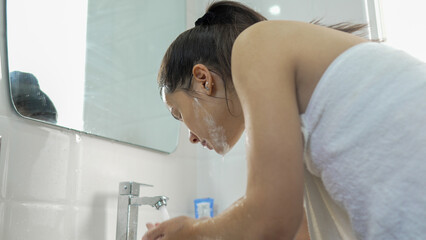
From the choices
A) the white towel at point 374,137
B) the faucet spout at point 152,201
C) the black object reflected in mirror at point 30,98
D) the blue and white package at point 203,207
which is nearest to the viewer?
the white towel at point 374,137

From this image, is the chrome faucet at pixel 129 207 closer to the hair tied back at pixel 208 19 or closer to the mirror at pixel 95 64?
the mirror at pixel 95 64

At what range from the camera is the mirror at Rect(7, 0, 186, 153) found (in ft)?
3.34

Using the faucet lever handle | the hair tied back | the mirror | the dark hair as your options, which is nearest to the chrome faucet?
the faucet lever handle

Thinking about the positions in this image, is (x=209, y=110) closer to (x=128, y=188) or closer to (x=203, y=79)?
(x=203, y=79)

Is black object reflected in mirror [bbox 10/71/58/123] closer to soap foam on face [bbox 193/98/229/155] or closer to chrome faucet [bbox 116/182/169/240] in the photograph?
chrome faucet [bbox 116/182/169/240]

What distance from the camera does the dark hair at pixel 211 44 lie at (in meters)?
0.80

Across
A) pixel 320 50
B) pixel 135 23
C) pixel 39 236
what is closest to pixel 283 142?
pixel 320 50

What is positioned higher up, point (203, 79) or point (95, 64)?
point (95, 64)

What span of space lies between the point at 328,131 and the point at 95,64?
82 centimetres

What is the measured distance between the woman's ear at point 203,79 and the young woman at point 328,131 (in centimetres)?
22

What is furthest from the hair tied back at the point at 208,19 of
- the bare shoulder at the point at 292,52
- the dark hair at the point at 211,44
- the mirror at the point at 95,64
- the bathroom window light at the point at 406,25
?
the bathroom window light at the point at 406,25

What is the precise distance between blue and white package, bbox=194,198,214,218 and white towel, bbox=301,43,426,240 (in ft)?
2.88

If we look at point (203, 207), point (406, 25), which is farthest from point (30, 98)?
point (406, 25)

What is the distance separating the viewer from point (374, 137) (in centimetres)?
53
